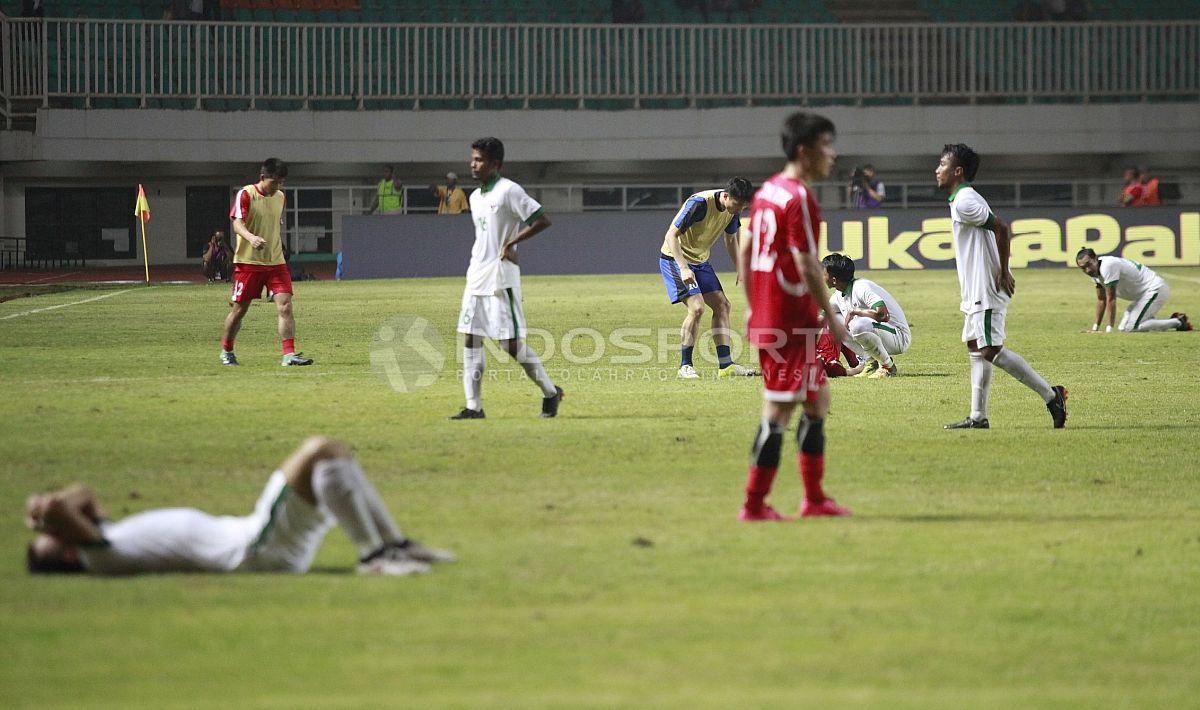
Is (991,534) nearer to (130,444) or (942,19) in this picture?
(130,444)

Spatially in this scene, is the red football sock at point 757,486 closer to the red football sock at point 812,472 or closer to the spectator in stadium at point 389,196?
the red football sock at point 812,472

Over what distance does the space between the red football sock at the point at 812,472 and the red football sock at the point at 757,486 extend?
0.24 metres

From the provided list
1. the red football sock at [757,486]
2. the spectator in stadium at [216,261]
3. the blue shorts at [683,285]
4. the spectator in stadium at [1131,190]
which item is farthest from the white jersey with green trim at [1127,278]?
the spectator in stadium at [216,261]

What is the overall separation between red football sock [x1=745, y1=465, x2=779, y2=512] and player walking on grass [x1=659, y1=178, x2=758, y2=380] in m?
8.08

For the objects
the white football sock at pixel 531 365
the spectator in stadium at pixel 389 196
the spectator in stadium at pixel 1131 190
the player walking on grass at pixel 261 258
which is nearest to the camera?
the white football sock at pixel 531 365

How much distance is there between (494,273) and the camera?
12.4 meters

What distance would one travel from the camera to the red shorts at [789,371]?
814 cm

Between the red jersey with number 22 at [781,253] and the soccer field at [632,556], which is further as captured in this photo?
the red jersey with number 22 at [781,253]

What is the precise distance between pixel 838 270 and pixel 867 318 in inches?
26.2

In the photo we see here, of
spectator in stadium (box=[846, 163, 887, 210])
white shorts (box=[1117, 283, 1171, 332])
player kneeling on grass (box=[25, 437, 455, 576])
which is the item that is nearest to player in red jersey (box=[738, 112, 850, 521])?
player kneeling on grass (box=[25, 437, 455, 576])

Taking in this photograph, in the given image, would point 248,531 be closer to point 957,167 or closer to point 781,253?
point 781,253

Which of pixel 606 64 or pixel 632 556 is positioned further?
pixel 606 64

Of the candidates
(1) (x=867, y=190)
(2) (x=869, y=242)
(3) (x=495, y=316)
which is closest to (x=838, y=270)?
(3) (x=495, y=316)

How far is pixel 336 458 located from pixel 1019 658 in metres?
2.79
